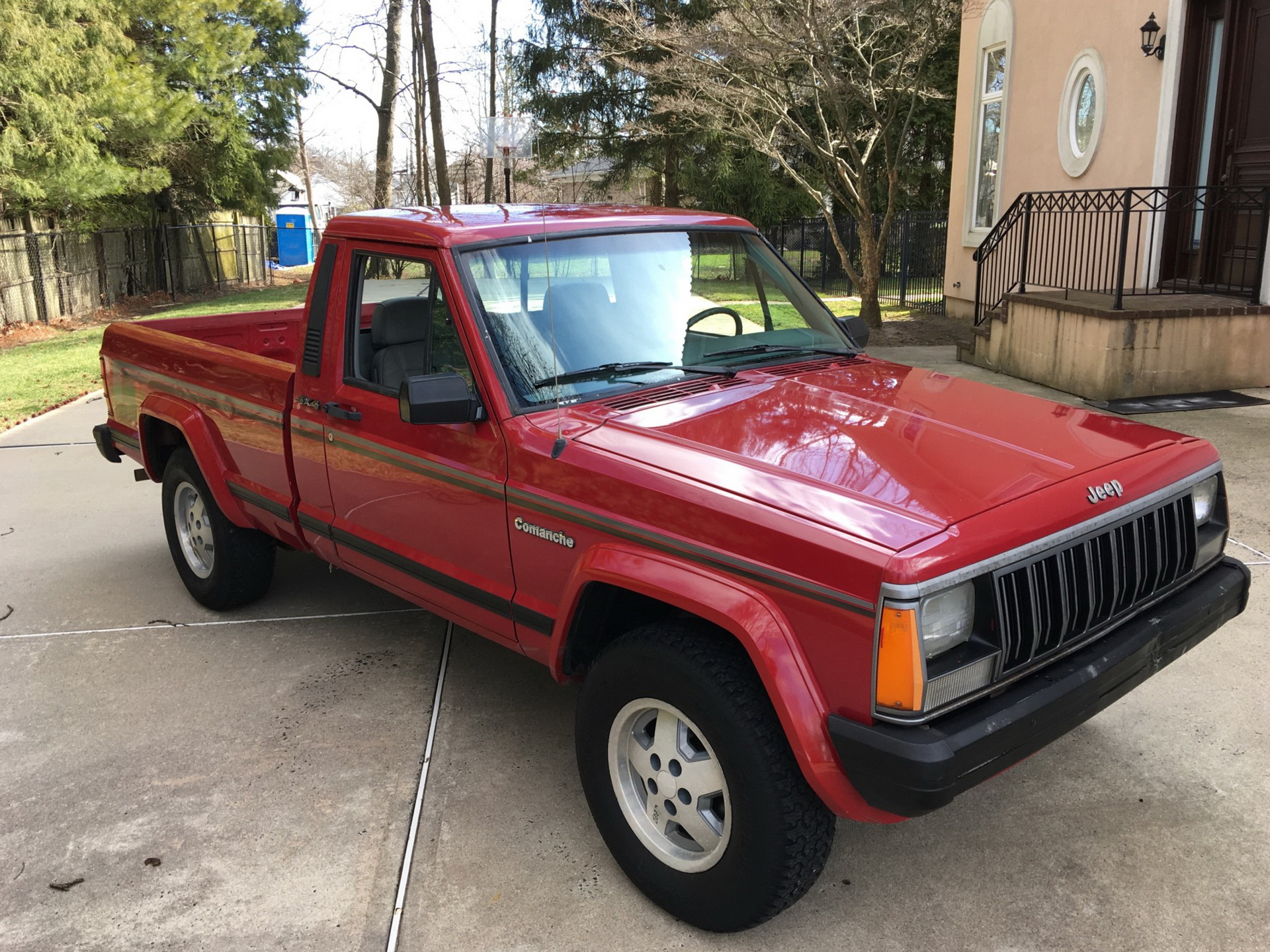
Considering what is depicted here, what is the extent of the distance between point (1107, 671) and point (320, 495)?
3.00 meters

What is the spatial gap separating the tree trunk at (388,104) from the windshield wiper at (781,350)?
2343 centimetres

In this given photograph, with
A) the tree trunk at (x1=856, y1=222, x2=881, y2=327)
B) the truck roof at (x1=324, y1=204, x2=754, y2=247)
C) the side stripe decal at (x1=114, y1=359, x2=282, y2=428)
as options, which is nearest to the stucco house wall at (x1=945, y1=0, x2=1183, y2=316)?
the tree trunk at (x1=856, y1=222, x2=881, y2=327)

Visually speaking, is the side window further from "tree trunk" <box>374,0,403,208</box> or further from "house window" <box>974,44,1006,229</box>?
"tree trunk" <box>374,0,403,208</box>

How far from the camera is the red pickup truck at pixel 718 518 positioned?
2.58 m

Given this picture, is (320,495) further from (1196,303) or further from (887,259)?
(887,259)

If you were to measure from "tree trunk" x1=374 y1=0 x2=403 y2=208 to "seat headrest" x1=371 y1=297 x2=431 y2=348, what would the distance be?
22.9m

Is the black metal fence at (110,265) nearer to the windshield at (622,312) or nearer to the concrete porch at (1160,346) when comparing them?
the concrete porch at (1160,346)

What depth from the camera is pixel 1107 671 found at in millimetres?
2852

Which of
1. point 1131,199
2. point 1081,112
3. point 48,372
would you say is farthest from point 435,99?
point 1131,199

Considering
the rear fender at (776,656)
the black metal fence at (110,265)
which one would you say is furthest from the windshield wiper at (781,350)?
the black metal fence at (110,265)

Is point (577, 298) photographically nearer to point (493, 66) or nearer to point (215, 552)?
point (215, 552)

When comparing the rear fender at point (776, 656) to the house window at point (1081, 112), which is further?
the house window at point (1081, 112)

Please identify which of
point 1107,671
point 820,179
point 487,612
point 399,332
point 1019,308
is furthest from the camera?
point 820,179

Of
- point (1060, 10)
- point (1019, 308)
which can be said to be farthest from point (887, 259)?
point (1019, 308)
